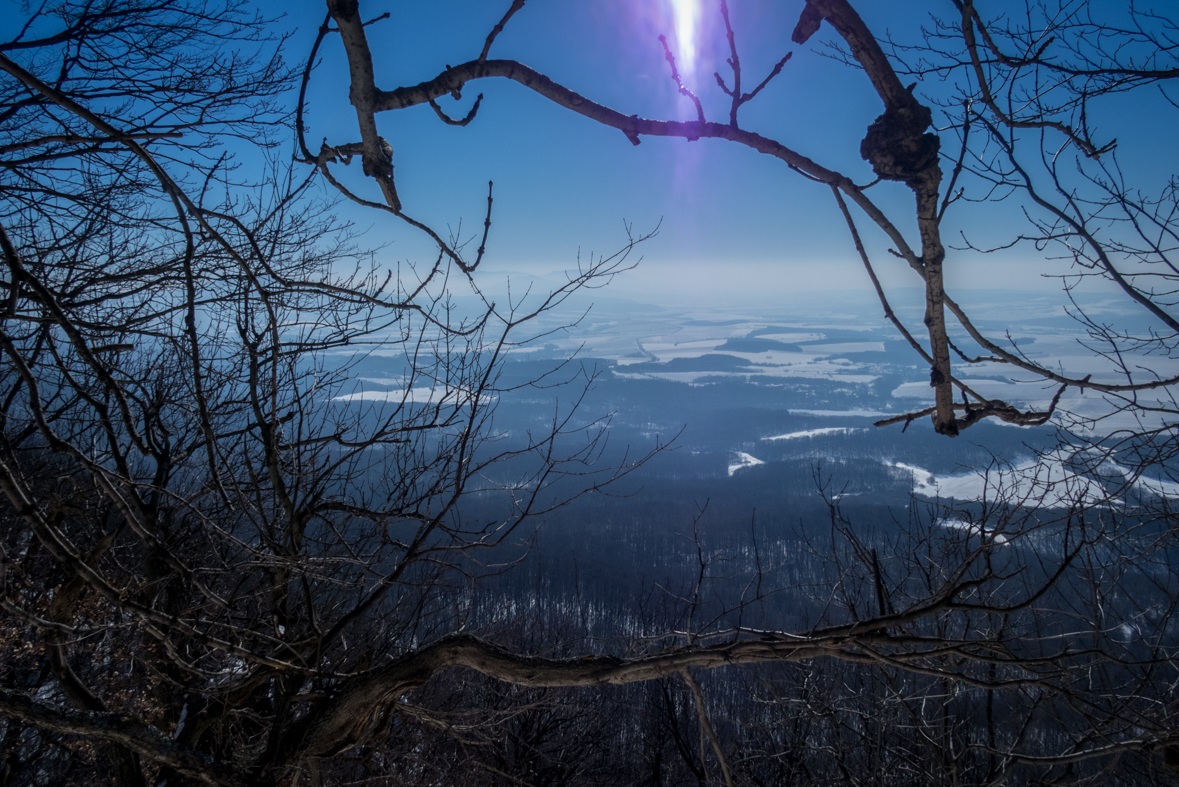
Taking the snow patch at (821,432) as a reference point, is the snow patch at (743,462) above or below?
below

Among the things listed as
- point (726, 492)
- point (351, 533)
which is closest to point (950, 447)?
point (726, 492)

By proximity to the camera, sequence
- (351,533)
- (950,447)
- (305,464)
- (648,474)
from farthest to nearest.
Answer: (648,474)
(950,447)
(351,533)
(305,464)

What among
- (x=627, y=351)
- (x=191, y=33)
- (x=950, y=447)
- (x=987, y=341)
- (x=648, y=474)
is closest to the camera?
(x=987, y=341)

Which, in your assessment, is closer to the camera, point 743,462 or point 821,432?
point 743,462

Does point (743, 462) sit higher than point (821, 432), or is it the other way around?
point (821, 432)

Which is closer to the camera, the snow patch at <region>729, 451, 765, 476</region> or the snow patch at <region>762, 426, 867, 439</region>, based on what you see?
the snow patch at <region>729, 451, 765, 476</region>

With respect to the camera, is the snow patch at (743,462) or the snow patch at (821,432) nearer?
the snow patch at (743,462)

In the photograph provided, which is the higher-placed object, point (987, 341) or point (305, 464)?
point (987, 341)

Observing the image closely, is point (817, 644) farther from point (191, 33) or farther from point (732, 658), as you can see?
point (191, 33)

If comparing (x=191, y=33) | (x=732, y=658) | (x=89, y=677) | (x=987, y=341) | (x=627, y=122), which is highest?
(x=191, y=33)

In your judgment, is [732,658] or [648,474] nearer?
[732,658]

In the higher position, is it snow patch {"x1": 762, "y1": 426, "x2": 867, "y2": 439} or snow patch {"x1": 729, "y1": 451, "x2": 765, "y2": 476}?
snow patch {"x1": 762, "y1": 426, "x2": 867, "y2": 439}
